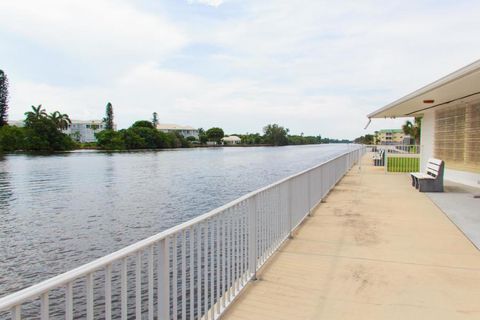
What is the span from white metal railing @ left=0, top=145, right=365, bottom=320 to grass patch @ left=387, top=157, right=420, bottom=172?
9406 mm

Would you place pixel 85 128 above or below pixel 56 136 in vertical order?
above

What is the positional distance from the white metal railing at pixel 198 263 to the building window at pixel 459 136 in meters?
5.41

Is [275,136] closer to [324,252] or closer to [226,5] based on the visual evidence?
[226,5]

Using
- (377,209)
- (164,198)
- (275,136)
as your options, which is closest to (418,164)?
(377,209)

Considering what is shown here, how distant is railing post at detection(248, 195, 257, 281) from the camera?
4.10 metres

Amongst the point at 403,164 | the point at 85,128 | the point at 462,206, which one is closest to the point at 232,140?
the point at 85,128

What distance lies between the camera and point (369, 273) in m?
4.37

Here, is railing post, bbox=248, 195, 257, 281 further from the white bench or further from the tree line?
the tree line

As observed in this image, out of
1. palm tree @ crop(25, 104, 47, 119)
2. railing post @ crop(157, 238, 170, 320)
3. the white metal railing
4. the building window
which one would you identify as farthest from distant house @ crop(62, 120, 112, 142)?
railing post @ crop(157, 238, 170, 320)

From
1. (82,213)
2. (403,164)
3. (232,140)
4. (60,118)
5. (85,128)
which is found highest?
(60,118)

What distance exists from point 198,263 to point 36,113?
91.5m

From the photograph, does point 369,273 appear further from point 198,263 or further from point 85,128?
point 85,128

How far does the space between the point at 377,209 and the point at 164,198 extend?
14088mm

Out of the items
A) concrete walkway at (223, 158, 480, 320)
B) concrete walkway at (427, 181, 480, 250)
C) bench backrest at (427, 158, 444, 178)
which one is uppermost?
bench backrest at (427, 158, 444, 178)
